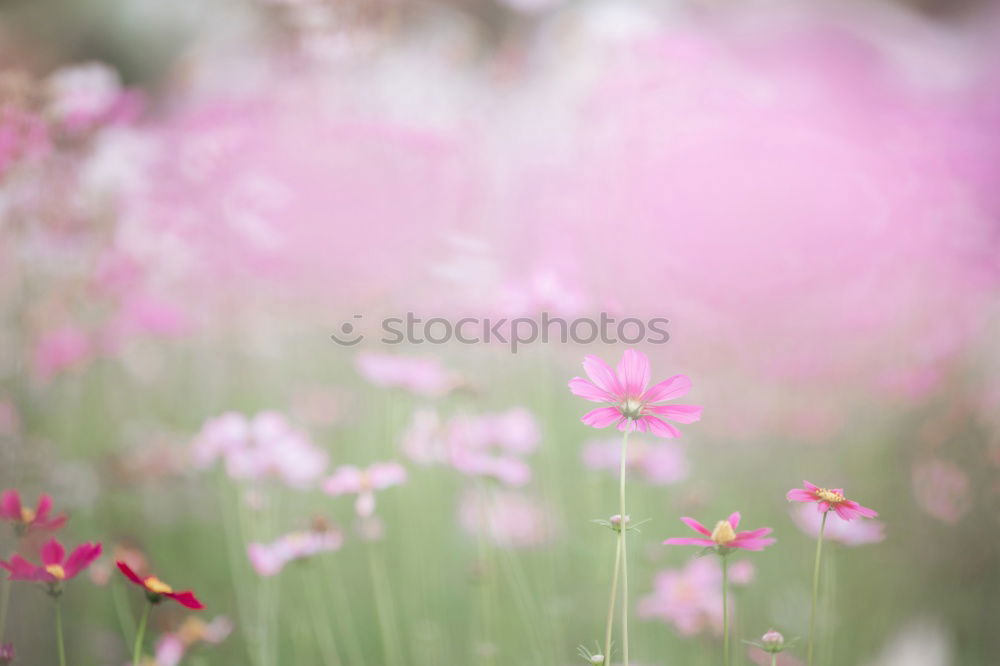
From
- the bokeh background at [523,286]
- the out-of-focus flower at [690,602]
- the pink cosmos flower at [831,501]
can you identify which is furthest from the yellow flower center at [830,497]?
the bokeh background at [523,286]

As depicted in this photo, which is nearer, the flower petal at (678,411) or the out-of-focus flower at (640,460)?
the flower petal at (678,411)

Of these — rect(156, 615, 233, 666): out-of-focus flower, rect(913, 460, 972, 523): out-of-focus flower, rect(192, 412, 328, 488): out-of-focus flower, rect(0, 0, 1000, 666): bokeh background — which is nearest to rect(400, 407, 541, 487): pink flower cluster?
rect(0, 0, 1000, 666): bokeh background

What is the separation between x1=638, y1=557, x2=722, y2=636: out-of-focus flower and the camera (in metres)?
0.76

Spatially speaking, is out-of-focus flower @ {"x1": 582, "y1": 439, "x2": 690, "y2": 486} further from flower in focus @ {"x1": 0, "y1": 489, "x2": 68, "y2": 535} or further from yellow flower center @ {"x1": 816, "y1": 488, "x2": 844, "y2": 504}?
flower in focus @ {"x1": 0, "y1": 489, "x2": 68, "y2": 535}

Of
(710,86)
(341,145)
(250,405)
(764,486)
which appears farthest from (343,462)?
(710,86)

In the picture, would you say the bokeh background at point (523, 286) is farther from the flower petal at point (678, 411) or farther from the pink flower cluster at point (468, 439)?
the flower petal at point (678, 411)

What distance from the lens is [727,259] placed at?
1.02 meters

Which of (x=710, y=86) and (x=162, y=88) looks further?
(x=162, y=88)

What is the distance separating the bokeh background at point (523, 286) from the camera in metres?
0.96

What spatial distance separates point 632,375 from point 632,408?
0.07 ft

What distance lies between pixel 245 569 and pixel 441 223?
0.49 metres

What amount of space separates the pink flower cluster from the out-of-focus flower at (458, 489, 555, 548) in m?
0.07

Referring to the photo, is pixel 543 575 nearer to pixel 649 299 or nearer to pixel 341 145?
pixel 649 299

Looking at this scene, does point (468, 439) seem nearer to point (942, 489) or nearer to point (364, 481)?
point (364, 481)
